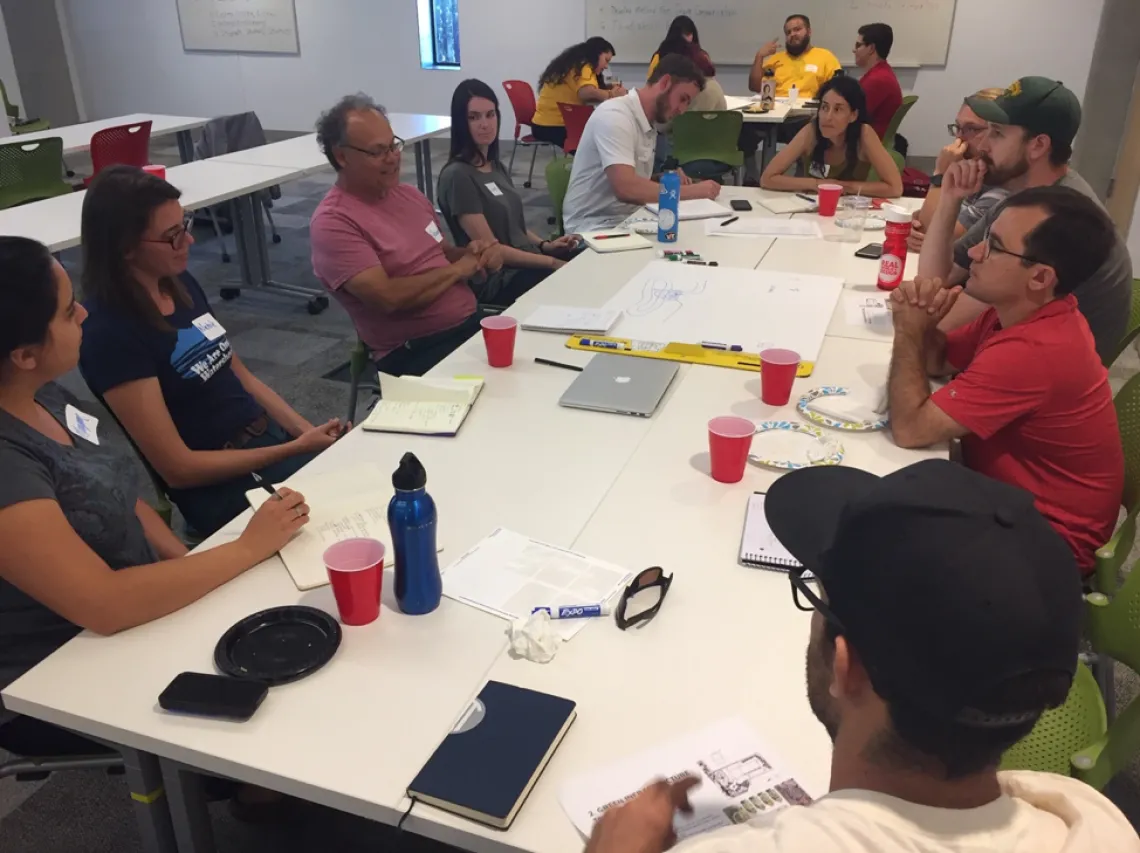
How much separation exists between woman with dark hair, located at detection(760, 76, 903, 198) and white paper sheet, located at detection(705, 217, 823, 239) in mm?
542

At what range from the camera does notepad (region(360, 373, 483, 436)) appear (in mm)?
1896

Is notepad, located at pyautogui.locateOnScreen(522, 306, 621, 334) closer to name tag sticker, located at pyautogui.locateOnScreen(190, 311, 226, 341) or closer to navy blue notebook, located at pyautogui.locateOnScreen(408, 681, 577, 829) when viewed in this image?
name tag sticker, located at pyautogui.locateOnScreen(190, 311, 226, 341)

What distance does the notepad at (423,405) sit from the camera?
190cm

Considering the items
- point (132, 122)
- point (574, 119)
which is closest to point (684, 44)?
point (574, 119)

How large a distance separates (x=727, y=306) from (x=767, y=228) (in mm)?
998

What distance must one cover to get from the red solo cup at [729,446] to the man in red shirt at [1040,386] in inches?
15.1

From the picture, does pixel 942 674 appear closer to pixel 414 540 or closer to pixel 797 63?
pixel 414 540

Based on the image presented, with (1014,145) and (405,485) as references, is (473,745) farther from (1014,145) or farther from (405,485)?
(1014,145)

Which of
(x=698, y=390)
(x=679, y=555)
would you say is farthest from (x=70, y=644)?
(x=698, y=390)

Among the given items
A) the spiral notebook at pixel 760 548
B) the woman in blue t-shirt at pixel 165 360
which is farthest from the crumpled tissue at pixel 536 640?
the woman in blue t-shirt at pixel 165 360

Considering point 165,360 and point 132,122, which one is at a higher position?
point 132,122

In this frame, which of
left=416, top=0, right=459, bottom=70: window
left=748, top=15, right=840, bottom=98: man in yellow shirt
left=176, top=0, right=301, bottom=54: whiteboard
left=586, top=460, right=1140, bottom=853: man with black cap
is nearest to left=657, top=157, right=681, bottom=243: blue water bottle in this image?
left=586, top=460, right=1140, bottom=853: man with black cap

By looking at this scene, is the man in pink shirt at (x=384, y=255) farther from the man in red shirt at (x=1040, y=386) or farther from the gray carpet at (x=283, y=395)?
the man in red shirt at (x=1040, y=386)

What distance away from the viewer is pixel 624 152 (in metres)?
3.71
